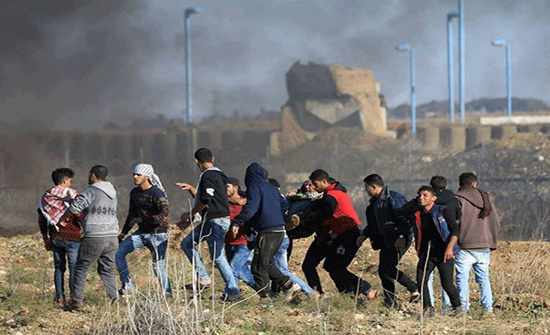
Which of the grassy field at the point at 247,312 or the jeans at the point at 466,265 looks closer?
the grassy field at the point at 247,312

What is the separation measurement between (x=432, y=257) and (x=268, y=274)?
1811 mm

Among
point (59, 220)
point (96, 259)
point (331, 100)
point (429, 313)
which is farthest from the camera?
point (331, 100)

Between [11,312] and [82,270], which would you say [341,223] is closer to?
[82,270]

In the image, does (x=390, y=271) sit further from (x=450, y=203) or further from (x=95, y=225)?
(x=95, y=225)

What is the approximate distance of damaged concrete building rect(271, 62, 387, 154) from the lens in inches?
2111

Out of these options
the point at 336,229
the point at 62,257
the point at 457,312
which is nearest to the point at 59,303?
the point at 62,257

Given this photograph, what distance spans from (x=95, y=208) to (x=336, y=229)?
243 cm

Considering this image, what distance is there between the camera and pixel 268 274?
11.2m

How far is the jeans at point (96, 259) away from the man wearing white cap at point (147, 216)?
0.93 ft

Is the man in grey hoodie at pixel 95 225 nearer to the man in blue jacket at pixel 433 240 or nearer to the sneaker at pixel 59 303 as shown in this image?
the sneaker at pixel 59 303

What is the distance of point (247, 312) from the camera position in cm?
1014

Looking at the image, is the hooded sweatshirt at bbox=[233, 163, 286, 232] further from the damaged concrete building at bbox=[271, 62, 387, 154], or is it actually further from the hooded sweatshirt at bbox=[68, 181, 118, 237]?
the damaged concrete building at bbox=[271, 62, 387, 154]

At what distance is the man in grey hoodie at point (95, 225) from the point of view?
1015 cm

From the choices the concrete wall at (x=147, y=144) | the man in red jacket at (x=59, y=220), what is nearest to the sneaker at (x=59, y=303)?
the man in red jacket at (x=59, y=220)
